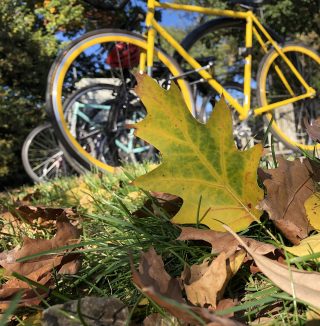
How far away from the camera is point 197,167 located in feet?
2.74

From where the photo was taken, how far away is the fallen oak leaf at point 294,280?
0.62m

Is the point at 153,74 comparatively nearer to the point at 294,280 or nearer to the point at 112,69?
the point at 112,69

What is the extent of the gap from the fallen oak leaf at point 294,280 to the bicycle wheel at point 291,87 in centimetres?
282

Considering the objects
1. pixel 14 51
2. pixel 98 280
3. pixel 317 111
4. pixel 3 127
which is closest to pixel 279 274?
pixel 98 280

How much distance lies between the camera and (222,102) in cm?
78

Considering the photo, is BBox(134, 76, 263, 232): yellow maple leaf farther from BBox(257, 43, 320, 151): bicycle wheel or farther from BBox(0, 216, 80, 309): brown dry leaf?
BBox(257, 43, 320, 151): bicycle wheel

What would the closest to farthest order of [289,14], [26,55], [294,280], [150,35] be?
1. [294,280]
2. [150,35]
3. [289,14]
4. [26,55]

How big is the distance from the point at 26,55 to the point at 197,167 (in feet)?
22.0

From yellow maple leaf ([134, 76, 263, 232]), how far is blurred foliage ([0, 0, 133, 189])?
5.78m

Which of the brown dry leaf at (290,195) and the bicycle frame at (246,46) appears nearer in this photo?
the brown dry leaf at (290,195)

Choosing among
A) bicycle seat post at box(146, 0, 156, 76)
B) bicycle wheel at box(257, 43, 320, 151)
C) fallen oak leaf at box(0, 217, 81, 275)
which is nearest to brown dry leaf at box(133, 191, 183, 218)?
fallen oak leaf at box(0, 217, 81, 275)

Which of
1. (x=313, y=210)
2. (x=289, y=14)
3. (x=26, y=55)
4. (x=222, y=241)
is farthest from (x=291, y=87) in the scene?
(x=26, y=55)

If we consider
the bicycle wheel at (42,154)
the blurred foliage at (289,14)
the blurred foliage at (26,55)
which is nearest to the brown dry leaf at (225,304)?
the bicycle wheel at (42,154)

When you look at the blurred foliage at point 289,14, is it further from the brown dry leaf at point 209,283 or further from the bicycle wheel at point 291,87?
the brown dry leaf at point 209,283
